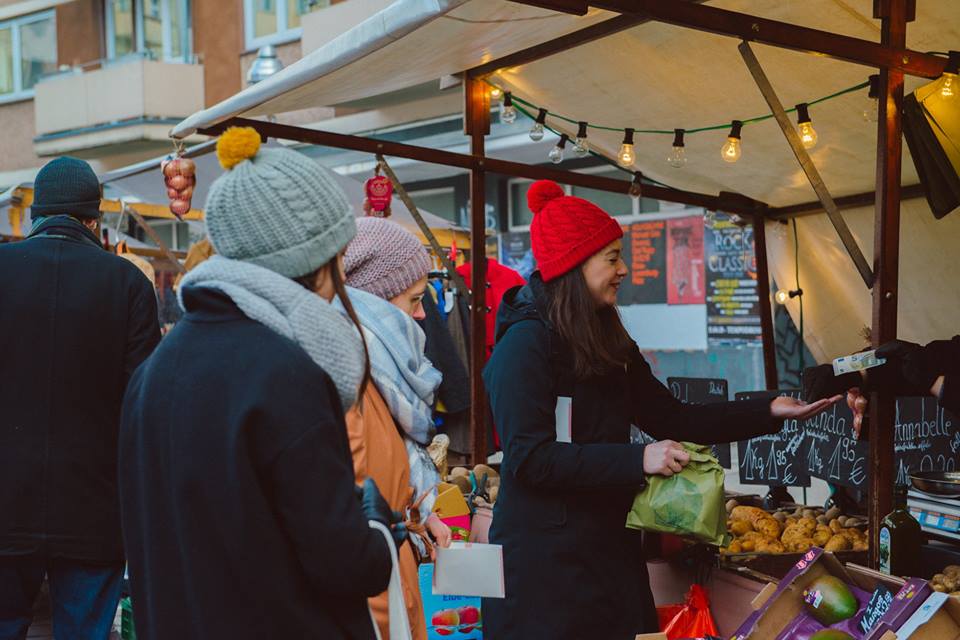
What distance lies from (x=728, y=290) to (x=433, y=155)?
6232 millimetres

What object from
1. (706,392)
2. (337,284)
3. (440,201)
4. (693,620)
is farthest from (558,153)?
(440,201)

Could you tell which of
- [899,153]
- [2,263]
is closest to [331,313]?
[2,263]

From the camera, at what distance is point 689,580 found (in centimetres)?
400

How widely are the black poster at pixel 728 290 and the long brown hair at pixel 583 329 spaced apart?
820 centimetres

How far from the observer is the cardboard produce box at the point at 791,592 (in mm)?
3283

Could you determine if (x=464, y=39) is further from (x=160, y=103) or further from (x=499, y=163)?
(x=160, y=103)

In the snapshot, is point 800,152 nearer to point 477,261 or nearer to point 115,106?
point 477,261

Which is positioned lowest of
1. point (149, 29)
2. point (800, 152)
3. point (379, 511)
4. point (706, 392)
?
point (706, 392)

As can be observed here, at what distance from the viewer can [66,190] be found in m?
3.42

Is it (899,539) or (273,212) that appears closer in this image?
(273,212)

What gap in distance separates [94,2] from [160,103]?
12.3 feet

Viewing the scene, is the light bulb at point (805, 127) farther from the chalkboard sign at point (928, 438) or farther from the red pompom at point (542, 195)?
the red pompom at point (542, 195)

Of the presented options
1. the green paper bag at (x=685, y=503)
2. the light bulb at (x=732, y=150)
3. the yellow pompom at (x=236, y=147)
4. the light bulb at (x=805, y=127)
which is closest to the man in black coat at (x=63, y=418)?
the green paper bag at (x=685, y=503)

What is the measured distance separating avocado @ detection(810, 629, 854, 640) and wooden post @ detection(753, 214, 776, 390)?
10.2 ft
